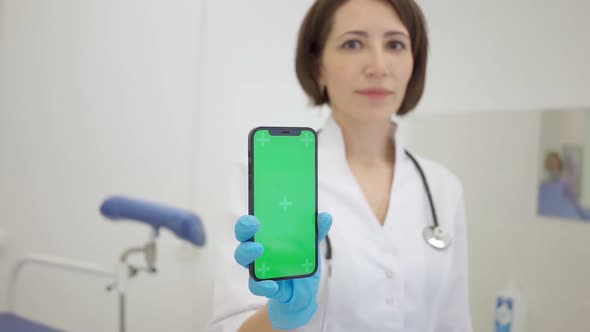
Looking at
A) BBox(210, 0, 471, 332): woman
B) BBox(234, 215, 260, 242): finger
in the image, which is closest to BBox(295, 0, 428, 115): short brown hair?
BBox(210, 0, 471, 332): woman

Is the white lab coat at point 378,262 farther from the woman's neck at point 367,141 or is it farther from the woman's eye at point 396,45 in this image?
the woman's eye at point 396,45

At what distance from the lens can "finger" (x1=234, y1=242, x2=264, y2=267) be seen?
1.52 ft

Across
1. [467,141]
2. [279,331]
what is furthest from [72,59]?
[467,141]

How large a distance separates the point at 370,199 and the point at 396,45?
24 cm

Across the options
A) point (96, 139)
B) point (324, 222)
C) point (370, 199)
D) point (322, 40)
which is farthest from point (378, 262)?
point (96, 139)

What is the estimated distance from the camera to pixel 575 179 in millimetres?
845

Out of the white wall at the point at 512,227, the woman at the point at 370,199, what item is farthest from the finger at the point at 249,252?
the white wall at the point at 512,227

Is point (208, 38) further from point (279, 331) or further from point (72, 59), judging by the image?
point (279, 331)

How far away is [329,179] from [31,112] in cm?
69

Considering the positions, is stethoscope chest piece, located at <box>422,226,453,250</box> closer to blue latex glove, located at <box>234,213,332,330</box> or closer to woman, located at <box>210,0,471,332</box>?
woman, located at <box>210,0,471,332</box>

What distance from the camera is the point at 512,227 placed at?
93 centimetres

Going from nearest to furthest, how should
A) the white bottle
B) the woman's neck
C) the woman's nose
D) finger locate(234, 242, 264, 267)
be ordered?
finger locate(234, 242, 264, 267), the woman's nose, the woman's neck, the white bottle

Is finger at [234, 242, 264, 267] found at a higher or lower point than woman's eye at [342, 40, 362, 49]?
lower

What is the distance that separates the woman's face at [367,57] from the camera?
677 millimetres
